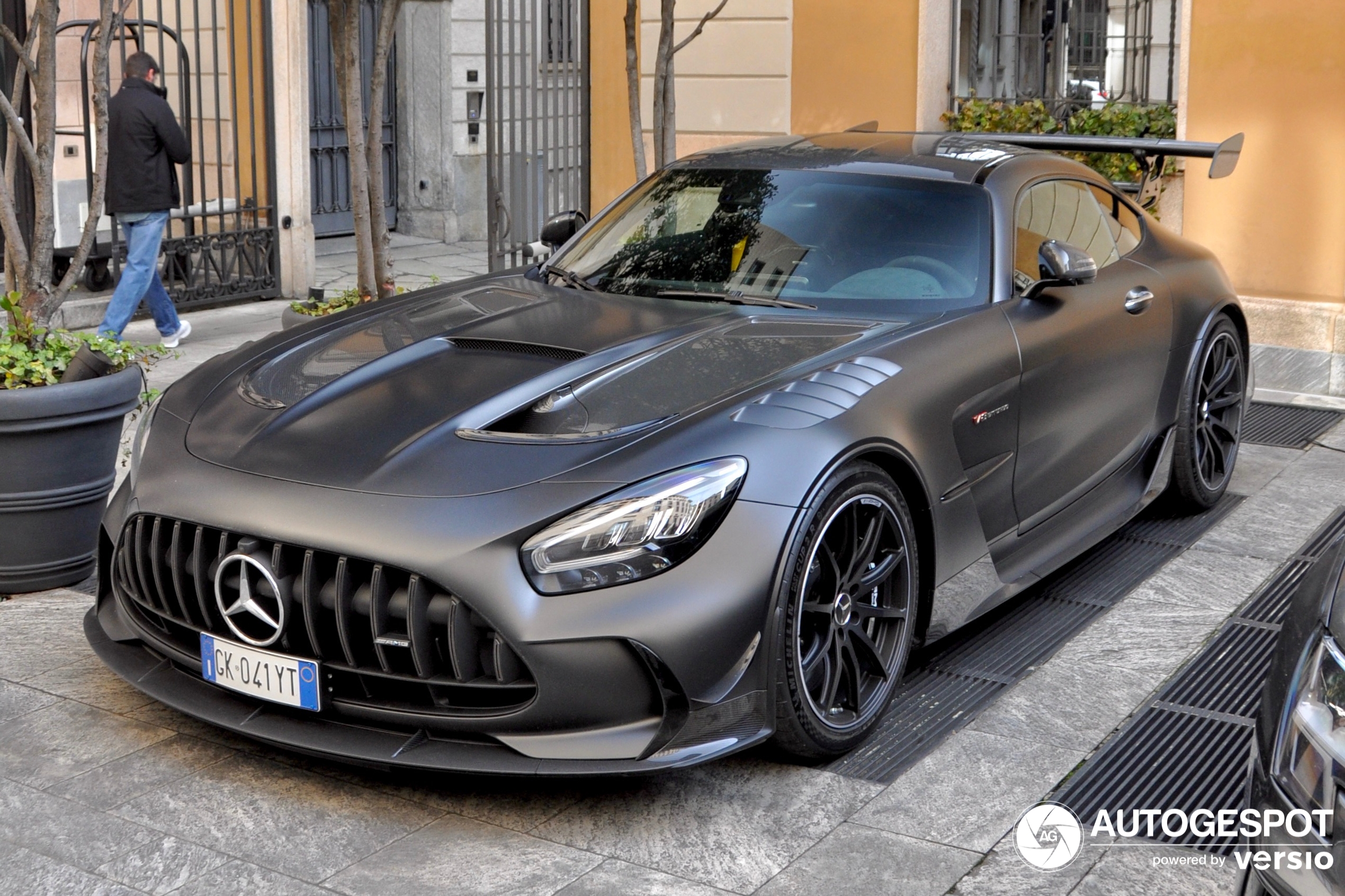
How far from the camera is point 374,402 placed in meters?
3.81

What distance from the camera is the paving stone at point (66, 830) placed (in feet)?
10.8

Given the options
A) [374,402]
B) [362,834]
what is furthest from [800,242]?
[362,834]

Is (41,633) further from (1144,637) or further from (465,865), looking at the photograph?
(1144,637)

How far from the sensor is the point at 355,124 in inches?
298

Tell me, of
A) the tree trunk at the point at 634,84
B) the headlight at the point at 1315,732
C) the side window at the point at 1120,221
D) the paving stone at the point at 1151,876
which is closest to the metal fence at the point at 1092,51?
the tree trunk at the point at 634,84

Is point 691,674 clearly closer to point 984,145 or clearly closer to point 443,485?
point 443,485

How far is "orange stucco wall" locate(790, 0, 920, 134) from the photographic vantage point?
10.4 meters

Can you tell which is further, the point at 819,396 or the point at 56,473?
the point at 56,473

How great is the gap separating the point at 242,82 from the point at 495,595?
8680mm

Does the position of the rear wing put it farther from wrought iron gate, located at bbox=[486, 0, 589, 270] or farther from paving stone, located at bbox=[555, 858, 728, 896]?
wrought iron gate, located at bbox=[486, 0, 589, 270]

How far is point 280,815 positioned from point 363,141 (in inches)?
199

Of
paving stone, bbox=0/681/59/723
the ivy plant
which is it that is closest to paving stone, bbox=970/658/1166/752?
paving stone, bbox=0/681/59/723

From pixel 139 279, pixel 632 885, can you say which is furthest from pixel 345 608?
pixel 139 279

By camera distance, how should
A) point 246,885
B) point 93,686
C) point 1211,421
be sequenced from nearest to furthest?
point 246,885 → point 93,686 → point 1211,421
